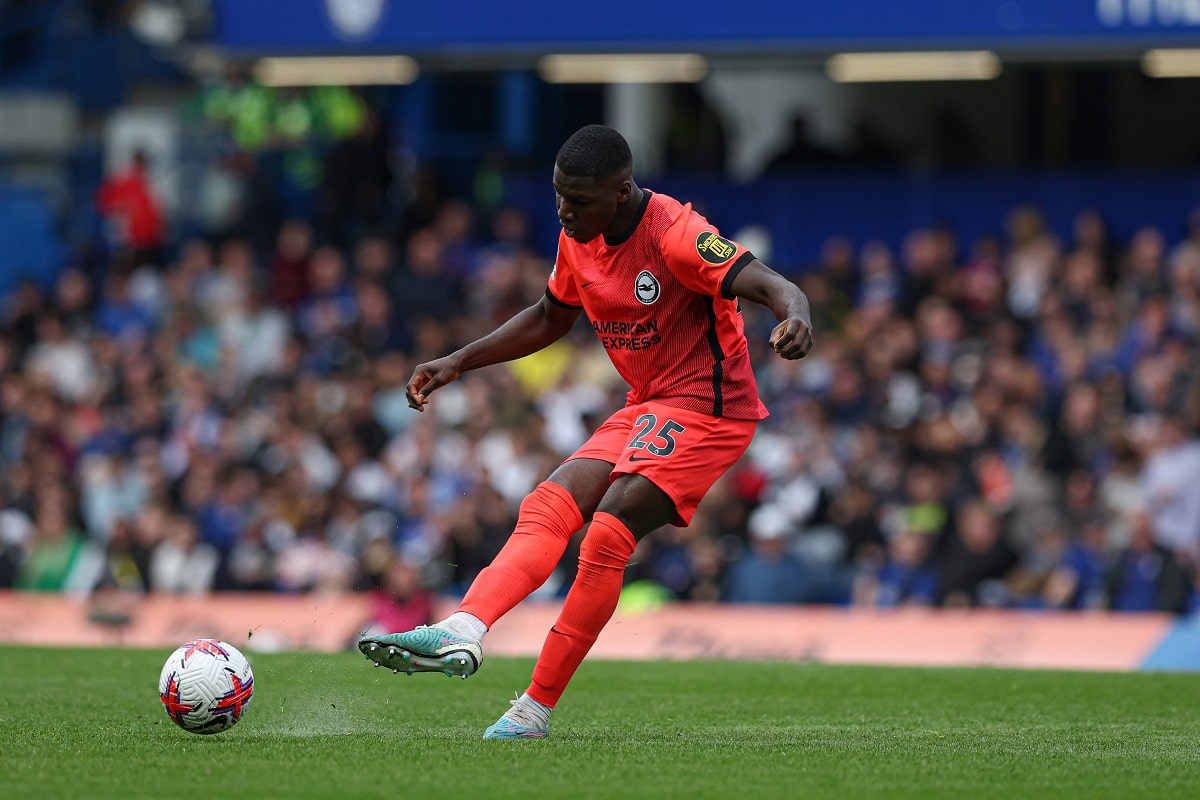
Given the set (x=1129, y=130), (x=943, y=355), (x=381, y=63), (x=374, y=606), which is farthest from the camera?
(x=1129, y=130)

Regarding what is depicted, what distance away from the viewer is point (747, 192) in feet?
66.8

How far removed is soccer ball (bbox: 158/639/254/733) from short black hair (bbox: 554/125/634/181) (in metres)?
2.30

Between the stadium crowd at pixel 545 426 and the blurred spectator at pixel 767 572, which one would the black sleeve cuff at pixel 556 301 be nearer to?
the stadium crowd at pixel 545 426

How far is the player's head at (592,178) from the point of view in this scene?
712cm

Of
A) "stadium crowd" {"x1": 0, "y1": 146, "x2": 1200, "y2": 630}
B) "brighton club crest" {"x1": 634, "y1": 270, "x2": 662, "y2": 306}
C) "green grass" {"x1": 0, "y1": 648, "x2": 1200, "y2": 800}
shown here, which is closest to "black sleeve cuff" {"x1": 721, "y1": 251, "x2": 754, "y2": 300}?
"brighton club crest" {"x1": 634, "y1": 270, "x2": 662, "y2": 306}

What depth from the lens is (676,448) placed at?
7301 mm

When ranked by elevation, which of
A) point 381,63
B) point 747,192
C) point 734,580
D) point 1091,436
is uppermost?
point 381,63

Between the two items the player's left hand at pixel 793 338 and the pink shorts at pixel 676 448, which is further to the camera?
the pink shorts at pixel 676 448

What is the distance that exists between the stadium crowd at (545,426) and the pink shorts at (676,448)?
7.20m

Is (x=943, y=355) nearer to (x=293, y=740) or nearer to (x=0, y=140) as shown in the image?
(x=293, y=740)

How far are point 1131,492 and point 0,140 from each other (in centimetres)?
1549

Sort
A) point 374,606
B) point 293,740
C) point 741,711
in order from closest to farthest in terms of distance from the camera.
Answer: point 293,740, point 741,711, point 374,606

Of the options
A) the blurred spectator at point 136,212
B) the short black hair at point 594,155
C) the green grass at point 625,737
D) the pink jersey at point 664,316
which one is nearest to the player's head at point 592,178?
the short black hair at point 594,155

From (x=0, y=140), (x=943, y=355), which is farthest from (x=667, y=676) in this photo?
(x=0, y=140)
